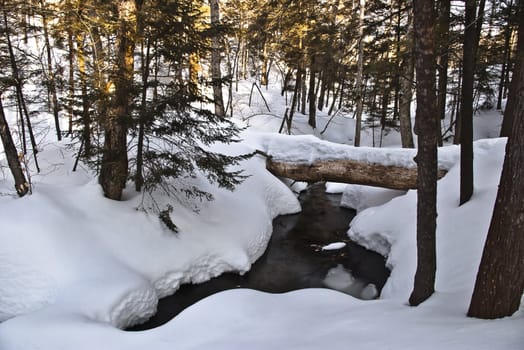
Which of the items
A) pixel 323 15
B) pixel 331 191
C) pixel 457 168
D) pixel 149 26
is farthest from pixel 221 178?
pixel 323 15

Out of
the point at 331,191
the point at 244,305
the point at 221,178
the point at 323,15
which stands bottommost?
the point at 331,191

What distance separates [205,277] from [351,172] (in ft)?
19.4

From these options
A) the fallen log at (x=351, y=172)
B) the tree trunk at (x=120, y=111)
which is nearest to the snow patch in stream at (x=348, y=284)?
the fallen log at (x=351, y=172)

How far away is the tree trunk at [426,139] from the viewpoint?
381 cm

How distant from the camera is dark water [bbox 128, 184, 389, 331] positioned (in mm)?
6878

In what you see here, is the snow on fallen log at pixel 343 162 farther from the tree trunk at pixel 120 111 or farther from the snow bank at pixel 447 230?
the tree trunk at pixel 120 111

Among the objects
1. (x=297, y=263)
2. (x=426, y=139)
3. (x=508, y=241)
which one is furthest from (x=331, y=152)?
(x=508, y=241)

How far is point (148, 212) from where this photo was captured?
7617 millimetres

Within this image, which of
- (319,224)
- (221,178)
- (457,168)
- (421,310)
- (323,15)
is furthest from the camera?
(323,15)

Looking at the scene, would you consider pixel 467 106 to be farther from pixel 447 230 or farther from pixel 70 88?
pixel 70 88

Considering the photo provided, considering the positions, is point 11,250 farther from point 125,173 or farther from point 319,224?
point 319,224

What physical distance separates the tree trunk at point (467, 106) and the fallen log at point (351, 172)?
248cm

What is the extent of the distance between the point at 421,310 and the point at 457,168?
636 centimetres

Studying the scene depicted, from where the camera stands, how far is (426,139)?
401 centimetres
